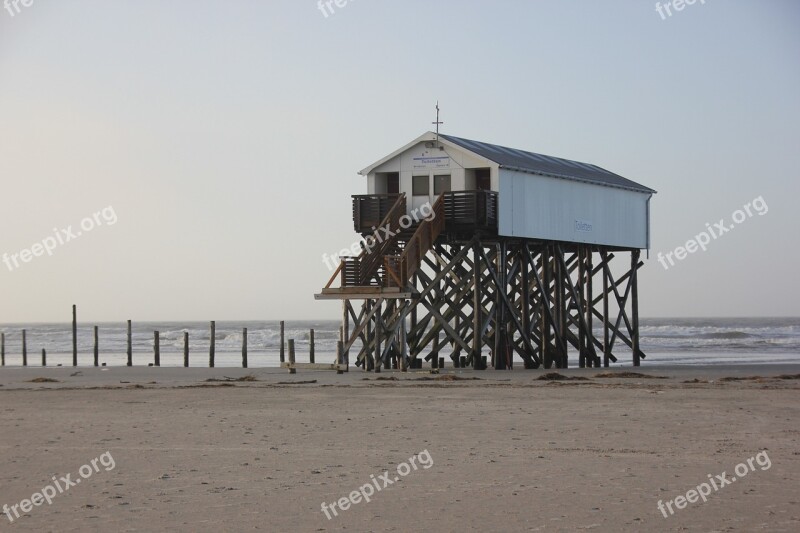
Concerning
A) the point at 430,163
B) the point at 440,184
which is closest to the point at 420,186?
the point at 440,184

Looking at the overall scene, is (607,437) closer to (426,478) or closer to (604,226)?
(426,478)

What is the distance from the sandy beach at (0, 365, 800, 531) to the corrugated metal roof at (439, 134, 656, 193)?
12.3 m

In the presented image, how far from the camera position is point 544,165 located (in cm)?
4066

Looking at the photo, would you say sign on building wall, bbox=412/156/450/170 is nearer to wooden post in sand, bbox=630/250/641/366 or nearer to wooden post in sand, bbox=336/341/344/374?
wooden post in sand, bbox=336/341/344/374

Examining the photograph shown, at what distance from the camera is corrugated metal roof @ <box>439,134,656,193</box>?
3756 centimetres

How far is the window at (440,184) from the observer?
3709 centimetres

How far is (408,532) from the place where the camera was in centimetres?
1129

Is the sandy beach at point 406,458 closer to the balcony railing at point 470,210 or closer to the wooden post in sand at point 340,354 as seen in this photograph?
the wooden post in sand at point 340,354

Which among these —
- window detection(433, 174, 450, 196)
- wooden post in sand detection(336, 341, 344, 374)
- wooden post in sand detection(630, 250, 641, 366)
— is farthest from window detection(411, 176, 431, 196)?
wooden post in sand detection(630, 250, 641, 366)

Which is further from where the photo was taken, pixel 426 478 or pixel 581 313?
pixel 581 313

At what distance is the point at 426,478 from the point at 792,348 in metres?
55.3

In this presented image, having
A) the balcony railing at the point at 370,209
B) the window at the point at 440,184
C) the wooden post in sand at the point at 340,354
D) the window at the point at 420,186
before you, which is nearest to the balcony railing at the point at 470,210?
the window at the point at 440,184

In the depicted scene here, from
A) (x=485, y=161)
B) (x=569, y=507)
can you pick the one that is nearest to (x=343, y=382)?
(x=485, y=161)

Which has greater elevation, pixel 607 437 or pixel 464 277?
pixel 464 277
